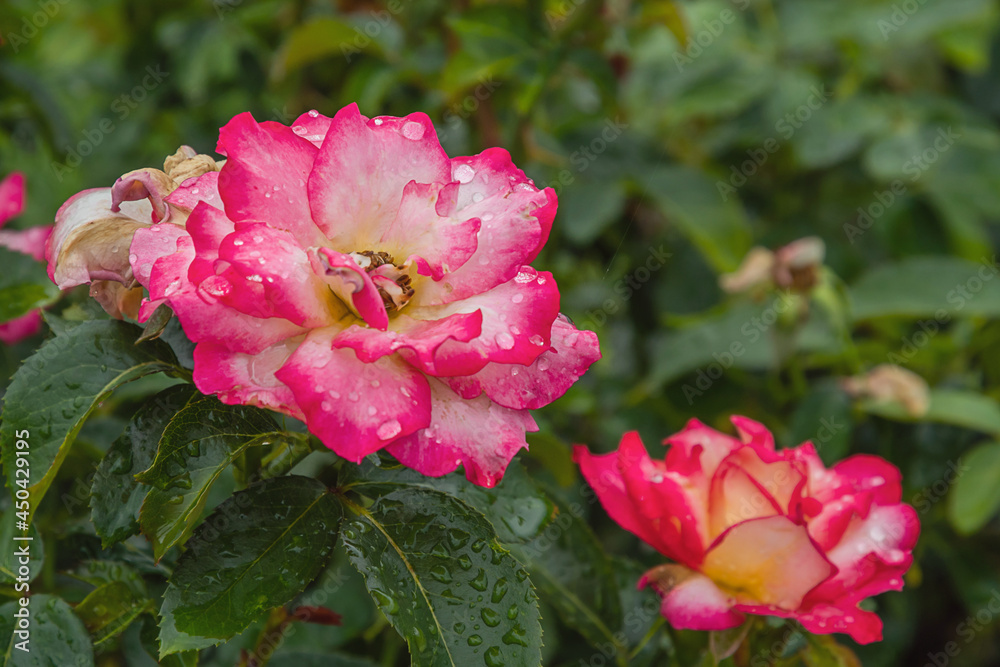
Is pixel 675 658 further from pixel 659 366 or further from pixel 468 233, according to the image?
pixel 659 366

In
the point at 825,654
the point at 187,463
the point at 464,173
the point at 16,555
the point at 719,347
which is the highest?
the point at 464,173

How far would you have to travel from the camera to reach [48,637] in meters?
0.48

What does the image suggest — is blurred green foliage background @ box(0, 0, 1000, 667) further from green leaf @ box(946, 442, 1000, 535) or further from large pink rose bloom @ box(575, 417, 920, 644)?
large pink rose bloom @ box(575, 417, 920, 644)

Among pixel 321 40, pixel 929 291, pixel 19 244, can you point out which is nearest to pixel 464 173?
pixel 19 244

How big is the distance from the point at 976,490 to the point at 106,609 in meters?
1.05

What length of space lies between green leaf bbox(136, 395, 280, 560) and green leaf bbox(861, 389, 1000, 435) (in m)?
0.90

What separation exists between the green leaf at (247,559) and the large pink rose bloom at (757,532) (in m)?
0.21

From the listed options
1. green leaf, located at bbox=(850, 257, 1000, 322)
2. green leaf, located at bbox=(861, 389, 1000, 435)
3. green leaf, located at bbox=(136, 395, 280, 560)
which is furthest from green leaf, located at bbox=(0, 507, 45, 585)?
green leaf, located at bbox=(850, 257, 1000, 322)

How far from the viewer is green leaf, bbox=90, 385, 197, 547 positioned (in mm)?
445

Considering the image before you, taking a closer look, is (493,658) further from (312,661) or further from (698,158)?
(698,158)

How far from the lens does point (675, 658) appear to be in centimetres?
61

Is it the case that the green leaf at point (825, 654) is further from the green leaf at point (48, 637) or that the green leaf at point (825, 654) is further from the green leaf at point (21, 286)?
the green leaf at point (21, 286)

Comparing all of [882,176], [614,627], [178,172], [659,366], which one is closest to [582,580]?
[614,627]

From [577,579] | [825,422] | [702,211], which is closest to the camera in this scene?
[577,579]
